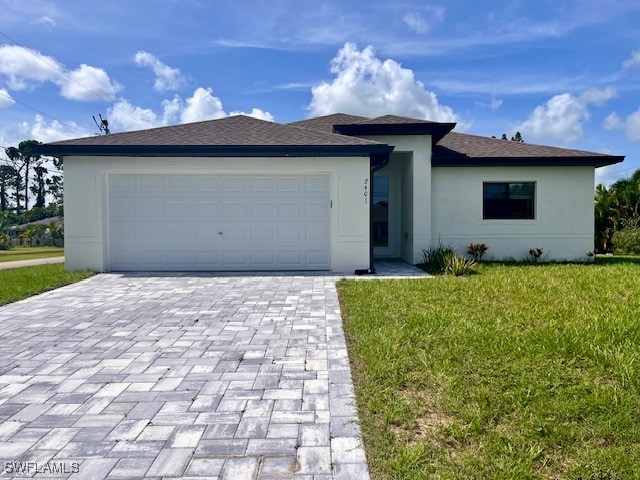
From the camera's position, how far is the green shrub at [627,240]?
1574 centimetres

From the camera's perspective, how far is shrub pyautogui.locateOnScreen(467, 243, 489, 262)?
11875mm

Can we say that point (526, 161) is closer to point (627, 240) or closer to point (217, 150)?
point (627, 240)

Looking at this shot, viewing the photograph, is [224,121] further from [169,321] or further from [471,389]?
[471,389]

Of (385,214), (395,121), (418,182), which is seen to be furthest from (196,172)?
(385,214)

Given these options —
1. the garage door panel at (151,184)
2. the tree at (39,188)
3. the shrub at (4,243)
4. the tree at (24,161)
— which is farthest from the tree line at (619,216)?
the tree at (39,188)

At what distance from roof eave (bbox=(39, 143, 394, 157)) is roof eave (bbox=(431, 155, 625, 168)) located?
3198 millimetres

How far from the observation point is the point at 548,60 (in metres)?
14.3

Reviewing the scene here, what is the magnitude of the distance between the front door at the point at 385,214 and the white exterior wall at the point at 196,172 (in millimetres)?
3586

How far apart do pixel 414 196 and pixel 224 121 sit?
262 inches

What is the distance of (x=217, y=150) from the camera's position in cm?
994

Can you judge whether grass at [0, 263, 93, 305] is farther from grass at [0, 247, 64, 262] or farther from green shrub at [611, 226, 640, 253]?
green shrub at [611, 226, 640, 253]

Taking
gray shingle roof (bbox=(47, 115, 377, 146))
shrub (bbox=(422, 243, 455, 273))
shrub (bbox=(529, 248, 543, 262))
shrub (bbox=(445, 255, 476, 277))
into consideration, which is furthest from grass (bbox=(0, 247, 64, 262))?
shrub (bbox=(529, 248, 543, 262))

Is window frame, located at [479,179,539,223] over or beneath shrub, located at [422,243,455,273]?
over

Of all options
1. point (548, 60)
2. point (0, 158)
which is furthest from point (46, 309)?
point (0, 158)
